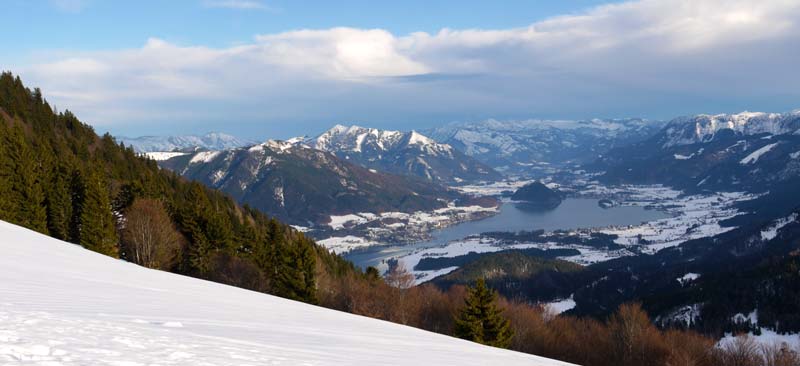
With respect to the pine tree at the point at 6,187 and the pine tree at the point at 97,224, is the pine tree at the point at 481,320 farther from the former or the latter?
the pine tree at the point at 6,187

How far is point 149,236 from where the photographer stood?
43.1 metres

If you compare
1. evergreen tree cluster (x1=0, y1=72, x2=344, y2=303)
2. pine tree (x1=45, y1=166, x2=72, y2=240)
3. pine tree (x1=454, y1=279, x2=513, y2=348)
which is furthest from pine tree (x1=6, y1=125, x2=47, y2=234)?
pine tree (x1=454, y1=279, x2=513, y2=348)

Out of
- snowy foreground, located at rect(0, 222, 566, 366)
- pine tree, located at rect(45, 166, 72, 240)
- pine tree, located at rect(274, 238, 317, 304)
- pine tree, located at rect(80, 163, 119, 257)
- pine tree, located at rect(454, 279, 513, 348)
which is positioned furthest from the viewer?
pine tree, located at rect(45, 166, 72, 240)

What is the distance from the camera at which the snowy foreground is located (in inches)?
406

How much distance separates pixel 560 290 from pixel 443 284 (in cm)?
4386

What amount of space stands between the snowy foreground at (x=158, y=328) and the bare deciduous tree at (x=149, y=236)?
14.1m

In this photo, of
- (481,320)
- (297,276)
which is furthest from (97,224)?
(481,320)

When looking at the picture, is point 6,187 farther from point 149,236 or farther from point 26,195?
point 149,236

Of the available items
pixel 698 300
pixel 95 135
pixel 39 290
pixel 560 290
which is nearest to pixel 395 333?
pixel 39 290

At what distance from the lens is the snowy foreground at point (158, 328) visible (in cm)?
1031

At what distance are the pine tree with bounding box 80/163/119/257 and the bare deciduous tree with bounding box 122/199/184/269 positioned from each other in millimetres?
1646

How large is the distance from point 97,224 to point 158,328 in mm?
33380

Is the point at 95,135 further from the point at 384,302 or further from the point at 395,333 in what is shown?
the point at 395,333

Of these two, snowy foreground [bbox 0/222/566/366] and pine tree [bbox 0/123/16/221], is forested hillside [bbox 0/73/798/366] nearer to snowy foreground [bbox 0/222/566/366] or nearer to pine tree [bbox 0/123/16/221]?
pine tree [bbox 0/123/16/221]
